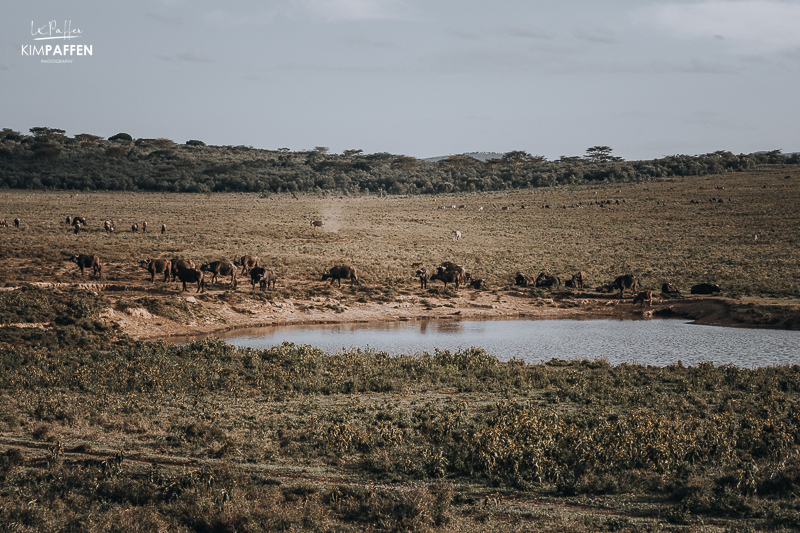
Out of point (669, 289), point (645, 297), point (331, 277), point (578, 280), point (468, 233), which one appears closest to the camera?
point (645, 297)

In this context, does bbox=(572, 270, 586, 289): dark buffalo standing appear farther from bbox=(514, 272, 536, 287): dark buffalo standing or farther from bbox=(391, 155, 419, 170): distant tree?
bbox=(391, 155, 419, 170): distant tree

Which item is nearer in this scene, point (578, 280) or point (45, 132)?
point (578, 280)

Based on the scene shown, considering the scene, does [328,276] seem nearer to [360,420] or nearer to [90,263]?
[90,263]

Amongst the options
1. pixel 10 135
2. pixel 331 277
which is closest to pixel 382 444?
pixel 331 277

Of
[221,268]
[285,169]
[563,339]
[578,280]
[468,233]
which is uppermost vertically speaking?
[285,169]

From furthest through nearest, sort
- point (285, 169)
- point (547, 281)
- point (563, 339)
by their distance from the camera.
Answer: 1. point (285, 169)
2. point (547, 281)
3. point (563, 339)

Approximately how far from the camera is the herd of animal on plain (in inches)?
1224

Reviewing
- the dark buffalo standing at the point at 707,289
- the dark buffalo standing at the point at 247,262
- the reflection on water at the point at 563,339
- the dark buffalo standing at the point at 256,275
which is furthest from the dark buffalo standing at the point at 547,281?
the dark buffalo standing at the point at 247,262

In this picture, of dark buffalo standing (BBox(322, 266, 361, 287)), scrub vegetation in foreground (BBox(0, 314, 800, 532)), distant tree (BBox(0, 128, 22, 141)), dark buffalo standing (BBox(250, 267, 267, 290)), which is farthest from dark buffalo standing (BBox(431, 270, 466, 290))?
distant tree (BBox(0, 128, 22, 141))

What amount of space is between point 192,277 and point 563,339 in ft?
52.5

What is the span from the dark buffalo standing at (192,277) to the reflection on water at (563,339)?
4.86 meters

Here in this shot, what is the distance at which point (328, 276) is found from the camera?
34656mm

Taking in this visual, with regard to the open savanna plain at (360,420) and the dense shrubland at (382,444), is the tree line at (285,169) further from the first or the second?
the dense shrubland at (382,444)

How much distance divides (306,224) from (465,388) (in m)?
47.3
